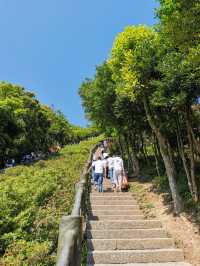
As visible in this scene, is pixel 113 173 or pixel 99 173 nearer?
pixel 99 173

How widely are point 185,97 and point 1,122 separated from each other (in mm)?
22452

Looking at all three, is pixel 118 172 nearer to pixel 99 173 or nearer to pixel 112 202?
pixel 99 173

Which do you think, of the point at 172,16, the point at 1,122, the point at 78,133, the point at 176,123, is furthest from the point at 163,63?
the point at 78,133

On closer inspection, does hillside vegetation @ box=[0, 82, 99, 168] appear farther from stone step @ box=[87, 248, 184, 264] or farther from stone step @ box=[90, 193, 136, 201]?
stone step @ box=[87, 248, 184, 264]

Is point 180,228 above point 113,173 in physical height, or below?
below

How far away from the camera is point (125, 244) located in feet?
27.6

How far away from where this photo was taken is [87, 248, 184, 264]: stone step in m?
7.69

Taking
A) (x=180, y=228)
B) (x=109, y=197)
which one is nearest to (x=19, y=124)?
(x=109, y=197)

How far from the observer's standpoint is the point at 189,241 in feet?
29.8

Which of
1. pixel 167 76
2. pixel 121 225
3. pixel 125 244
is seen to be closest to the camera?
pixel 125 244

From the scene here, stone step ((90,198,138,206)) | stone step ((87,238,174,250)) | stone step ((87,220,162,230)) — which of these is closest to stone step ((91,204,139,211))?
stone step ((90,198,138,206))

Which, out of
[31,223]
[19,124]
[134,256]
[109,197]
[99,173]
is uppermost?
[19,124]

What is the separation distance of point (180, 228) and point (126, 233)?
1.92 meters

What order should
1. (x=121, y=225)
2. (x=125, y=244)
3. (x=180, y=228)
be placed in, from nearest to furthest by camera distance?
(x=125, y=244) → (x=121, y=225) → (x=180, y=228)
